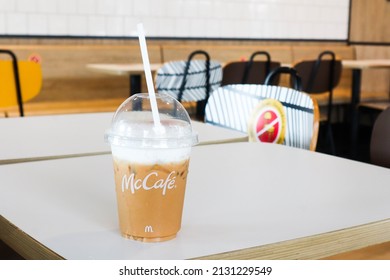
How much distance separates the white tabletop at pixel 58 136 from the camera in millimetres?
1355

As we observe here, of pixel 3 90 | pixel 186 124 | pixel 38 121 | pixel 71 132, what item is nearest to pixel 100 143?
pixel 71 132

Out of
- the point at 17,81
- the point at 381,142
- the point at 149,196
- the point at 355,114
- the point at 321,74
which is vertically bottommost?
the point at 355,114

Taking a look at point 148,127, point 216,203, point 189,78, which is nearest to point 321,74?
point 189,78

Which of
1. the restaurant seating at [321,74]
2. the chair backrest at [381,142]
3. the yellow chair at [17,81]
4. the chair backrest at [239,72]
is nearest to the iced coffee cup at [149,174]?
the chair backrest at [381,142]

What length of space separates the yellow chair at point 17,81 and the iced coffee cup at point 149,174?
2945 mm

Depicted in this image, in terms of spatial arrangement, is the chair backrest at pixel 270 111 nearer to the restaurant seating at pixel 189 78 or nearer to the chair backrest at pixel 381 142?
the chair backrest at pixel 381 142

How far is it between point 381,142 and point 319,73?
3.42 m

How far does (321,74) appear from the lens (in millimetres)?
5043

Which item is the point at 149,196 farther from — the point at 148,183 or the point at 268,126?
the point at 268,126

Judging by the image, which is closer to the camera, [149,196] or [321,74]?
[149,196]

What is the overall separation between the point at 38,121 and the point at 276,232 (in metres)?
1.18

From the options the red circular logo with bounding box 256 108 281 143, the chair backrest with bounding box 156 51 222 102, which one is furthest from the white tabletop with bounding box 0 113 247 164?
the chair backrest with bounding box 156 51 222 102

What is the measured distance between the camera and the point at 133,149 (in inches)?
29.8

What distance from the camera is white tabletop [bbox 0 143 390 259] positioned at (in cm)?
78
